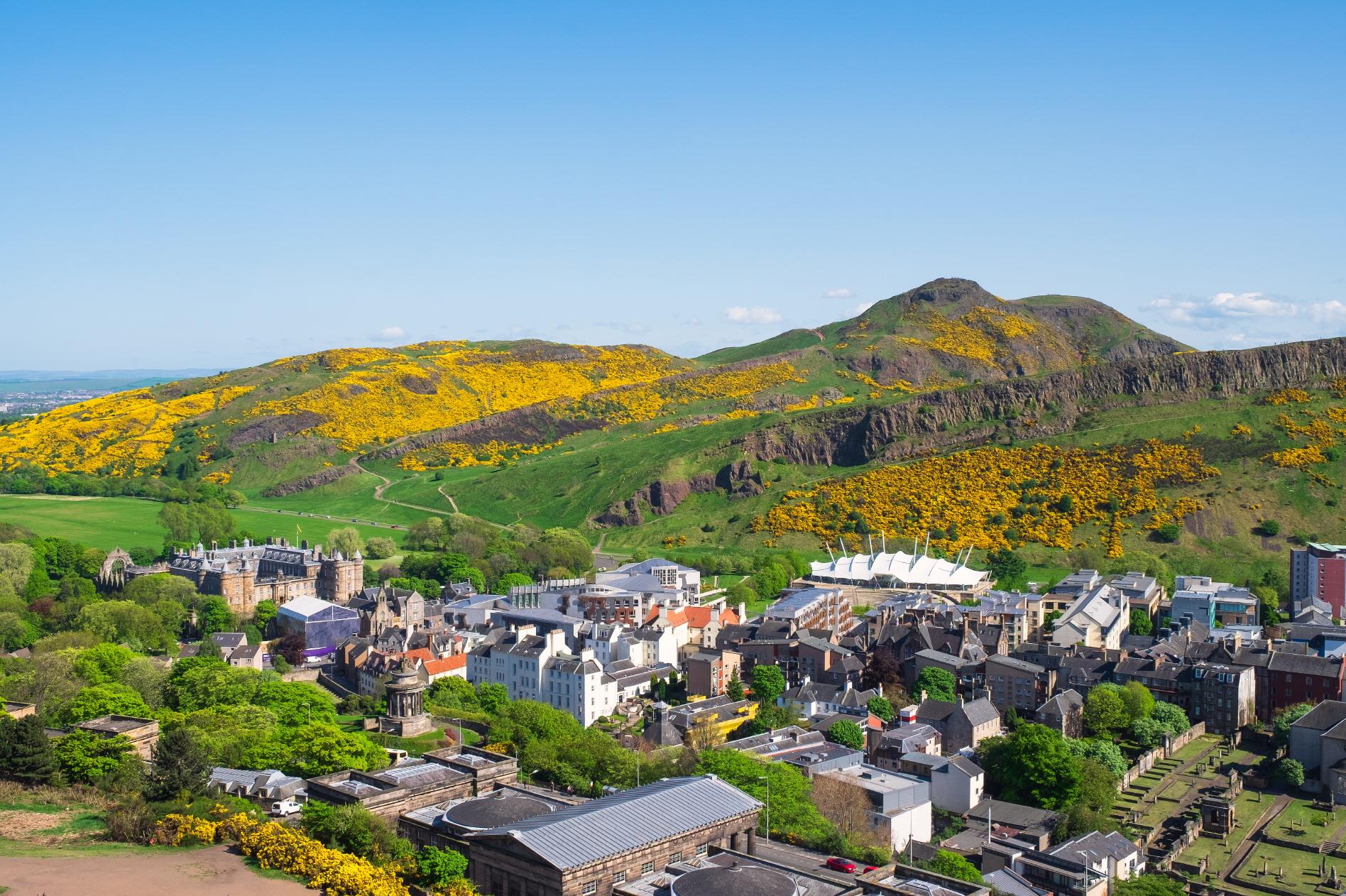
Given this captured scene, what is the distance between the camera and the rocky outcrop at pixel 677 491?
16400cm

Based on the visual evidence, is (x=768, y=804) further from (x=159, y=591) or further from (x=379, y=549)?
(x=379, y=549)

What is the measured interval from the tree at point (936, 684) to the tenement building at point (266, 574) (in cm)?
5045

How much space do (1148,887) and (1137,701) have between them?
2779 cm

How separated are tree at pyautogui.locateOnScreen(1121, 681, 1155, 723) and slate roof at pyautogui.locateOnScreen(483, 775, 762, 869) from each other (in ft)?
134

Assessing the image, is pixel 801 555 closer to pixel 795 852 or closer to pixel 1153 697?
pixel 1153 697

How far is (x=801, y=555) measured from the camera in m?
138

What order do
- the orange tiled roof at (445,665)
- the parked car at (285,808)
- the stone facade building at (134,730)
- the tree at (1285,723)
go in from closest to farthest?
the parked car at (285,808), the stone facade building at (134,730), the tree at (1285,723), the orange tiled roof at (445,665)

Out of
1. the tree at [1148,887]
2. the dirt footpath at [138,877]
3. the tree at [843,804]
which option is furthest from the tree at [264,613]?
the tree at [1148,887]

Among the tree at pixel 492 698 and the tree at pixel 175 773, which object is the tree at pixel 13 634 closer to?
the tree at pixel 492 698

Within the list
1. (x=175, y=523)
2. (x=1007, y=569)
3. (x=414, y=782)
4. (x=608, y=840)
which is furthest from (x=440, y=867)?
(x=175, y=523)

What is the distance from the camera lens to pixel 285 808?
48.6 metres

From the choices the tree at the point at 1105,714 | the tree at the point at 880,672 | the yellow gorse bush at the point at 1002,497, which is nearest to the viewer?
the tree at the point at 1105,714

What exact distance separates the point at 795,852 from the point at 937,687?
3719 cm

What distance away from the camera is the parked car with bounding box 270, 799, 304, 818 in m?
48.2
